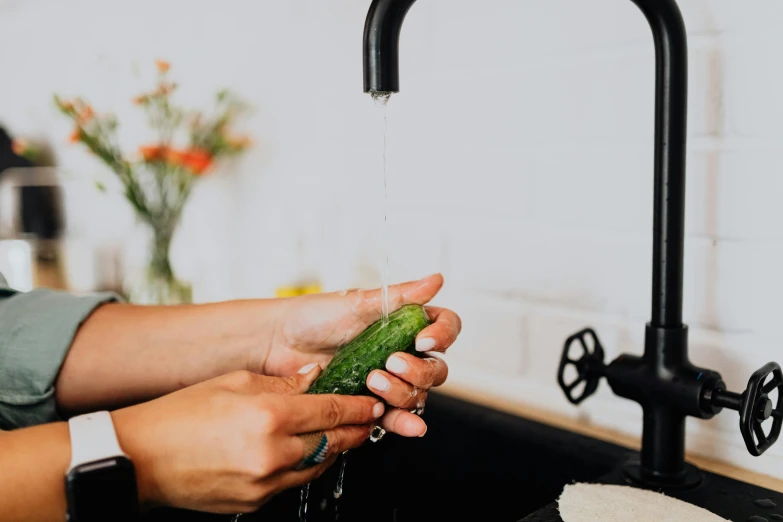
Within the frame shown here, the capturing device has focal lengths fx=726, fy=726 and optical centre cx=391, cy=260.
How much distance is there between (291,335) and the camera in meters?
0.89

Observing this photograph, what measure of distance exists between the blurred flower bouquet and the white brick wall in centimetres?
8

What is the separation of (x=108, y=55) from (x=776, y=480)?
1693mm

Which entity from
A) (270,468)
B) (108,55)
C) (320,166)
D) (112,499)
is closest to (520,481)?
(270,468)

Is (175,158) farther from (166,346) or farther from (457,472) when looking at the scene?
(457,472)

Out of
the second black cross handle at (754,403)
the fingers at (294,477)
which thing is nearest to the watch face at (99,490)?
the fingers at (294,477)

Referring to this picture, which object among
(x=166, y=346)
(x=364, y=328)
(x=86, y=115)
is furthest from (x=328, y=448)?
(x=86, y=115)

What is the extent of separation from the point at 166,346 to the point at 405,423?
34 centimetres

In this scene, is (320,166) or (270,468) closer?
(270,468)

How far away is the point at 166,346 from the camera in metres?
0.89

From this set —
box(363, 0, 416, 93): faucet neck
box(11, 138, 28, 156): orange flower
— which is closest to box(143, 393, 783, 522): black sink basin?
box(363, 0, 416, 93): faucet neck

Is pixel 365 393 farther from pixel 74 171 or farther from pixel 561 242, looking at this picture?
pixel 74 171

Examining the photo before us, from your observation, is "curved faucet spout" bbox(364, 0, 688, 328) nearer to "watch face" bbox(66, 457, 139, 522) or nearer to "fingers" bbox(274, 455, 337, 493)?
"fingers" bbox(274, 455, 337, 493)

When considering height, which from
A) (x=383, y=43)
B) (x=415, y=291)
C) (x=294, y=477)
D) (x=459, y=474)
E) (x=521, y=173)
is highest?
(x=383, y=43)

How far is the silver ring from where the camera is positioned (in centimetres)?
62
